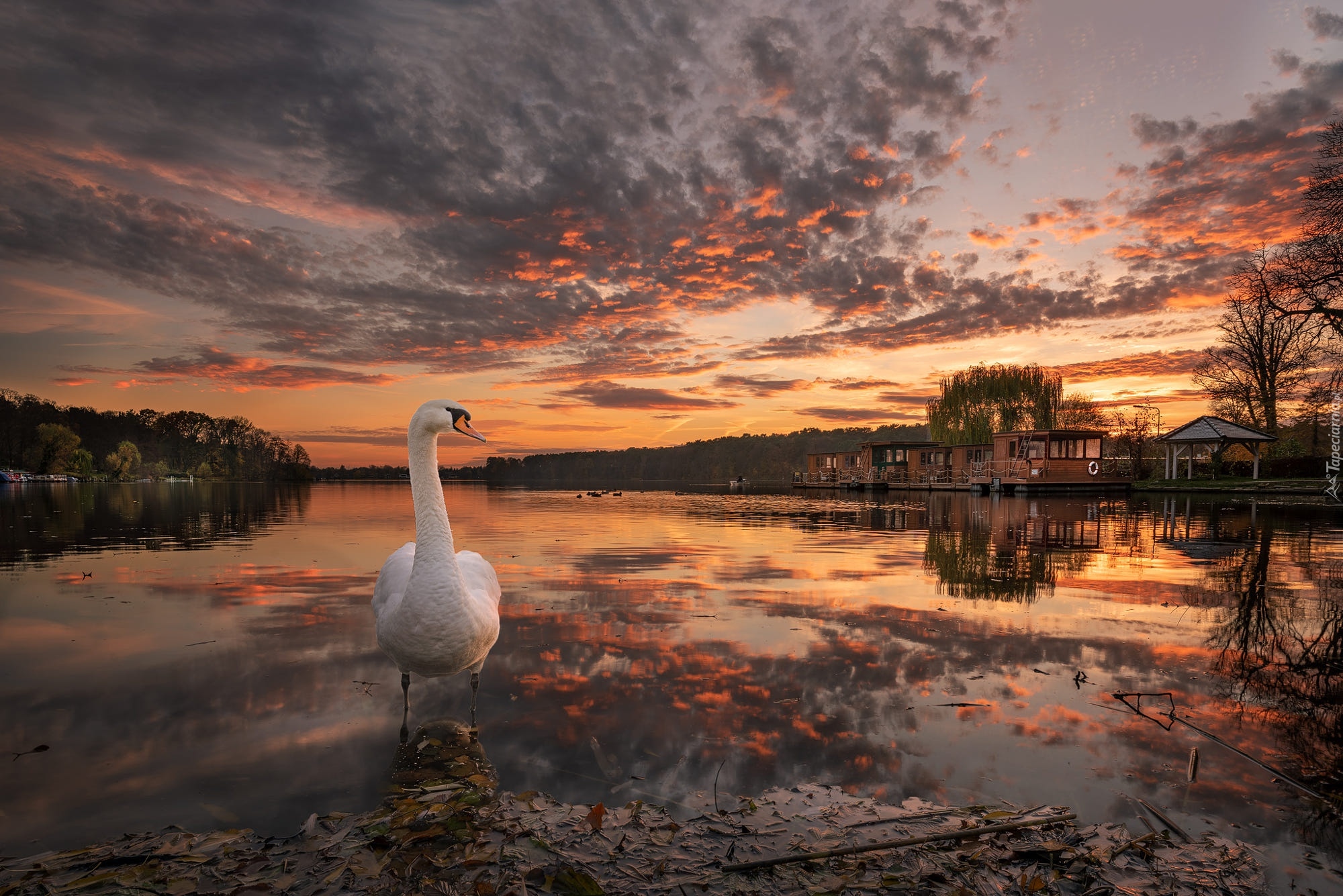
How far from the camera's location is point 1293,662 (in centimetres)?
567

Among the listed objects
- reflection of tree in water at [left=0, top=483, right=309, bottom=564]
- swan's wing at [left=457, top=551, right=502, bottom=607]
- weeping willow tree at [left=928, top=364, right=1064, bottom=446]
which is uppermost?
weeping willow tree at [left=928, top=364, right=1064, bottom=446]

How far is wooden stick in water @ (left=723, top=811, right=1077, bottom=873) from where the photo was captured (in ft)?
8.96

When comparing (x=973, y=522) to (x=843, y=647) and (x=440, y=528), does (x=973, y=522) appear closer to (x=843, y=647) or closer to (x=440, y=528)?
(x=843, y=647)

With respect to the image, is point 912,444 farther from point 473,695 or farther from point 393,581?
point 473,695

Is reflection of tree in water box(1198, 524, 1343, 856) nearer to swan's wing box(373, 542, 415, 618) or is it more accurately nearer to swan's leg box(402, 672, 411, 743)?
swan's leg box(402, 672, 411, 743)

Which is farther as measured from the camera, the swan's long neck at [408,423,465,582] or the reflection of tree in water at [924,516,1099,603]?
the reflection of tree in water at [924,516,1099,603]

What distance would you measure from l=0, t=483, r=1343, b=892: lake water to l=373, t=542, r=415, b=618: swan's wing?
73cm

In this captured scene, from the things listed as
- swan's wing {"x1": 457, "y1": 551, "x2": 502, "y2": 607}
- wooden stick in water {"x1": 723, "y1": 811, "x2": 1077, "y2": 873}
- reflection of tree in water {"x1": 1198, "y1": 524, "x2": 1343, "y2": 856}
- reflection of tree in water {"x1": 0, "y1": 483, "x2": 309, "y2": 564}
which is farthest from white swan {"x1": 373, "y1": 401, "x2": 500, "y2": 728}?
reflection of tree in water {"x1": 0, "y1": 483, "x2": 309, "y2": 564}

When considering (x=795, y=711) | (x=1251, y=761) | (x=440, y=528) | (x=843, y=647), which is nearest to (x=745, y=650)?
(x=843, y=647)

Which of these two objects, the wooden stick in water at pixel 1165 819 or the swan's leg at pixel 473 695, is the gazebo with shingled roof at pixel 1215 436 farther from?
the swan's leg at pixel 473 695

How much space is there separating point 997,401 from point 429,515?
60663 mm

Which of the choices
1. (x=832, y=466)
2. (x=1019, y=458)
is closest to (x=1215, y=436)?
(x=1019, y=458)

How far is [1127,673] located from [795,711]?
3295 mm

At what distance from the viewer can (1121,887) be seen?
259 cm
